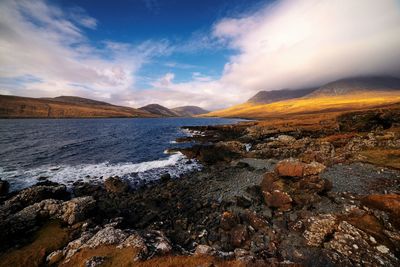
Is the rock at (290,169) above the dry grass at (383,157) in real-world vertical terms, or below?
above

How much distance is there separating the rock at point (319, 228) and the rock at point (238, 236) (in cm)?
402

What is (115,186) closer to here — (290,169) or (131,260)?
(131,260)

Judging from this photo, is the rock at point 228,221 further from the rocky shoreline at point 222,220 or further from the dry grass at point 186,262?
the dry grass at point 186,262

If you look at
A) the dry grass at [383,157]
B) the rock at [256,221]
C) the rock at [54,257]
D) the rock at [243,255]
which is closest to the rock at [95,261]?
the rock at [54,257]

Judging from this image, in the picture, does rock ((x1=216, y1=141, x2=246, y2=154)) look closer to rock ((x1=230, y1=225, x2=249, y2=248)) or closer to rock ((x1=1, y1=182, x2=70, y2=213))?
rock ((x1=230, y1=225, x2=249, y2=248))

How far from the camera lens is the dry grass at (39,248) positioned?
1138 cm

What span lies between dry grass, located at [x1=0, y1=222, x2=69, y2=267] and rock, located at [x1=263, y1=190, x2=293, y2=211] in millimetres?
16330

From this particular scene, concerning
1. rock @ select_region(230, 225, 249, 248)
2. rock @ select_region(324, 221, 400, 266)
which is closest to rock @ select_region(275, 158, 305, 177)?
rock @ select_region(324, 221, 400, 266)

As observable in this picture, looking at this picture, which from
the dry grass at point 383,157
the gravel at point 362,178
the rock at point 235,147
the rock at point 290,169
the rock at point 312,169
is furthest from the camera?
the rock at point 235,147

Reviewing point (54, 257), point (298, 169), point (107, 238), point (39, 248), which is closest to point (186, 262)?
point (107, 238)

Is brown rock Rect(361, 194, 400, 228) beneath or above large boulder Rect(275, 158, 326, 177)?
beneath

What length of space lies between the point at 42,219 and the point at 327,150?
40881 mm

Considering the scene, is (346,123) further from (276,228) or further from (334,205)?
(276,228)

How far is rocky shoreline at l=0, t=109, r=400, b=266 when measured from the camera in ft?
36.4
